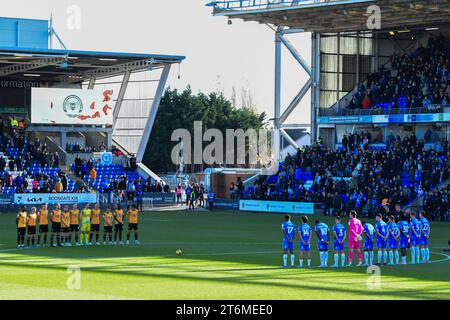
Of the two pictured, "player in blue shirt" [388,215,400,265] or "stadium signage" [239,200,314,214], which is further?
"stadium signage" [239,200,314,214]

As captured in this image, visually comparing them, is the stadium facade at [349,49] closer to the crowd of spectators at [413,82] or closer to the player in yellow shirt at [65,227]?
the crowd of spectators at [413,82]

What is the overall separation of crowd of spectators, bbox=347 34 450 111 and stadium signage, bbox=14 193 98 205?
779 inches

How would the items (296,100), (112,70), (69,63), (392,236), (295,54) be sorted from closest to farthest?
(392,236), (69,63), (295,54), (296,100), (112,70)

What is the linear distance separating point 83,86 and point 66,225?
44029 millimetres

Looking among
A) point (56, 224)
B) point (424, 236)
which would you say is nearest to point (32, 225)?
point (56, 224)

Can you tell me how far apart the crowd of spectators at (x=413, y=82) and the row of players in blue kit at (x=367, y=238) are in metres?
30.9

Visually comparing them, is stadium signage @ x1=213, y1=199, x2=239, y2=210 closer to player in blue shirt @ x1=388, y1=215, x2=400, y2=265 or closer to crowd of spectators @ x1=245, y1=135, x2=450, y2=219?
crowd of spectators @ x1=245, y1=135, x2=450, y2=219

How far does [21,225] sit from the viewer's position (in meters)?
36.2

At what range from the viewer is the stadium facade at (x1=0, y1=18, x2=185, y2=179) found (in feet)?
232

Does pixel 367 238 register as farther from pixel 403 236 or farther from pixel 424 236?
pixel 424 236

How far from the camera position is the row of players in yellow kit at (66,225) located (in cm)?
3644

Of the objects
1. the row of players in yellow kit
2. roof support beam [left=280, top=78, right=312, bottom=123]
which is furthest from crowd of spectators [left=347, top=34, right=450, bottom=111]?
the row of players in yellow kit

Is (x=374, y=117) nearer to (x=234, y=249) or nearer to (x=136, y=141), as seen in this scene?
(x=136, y=141)
